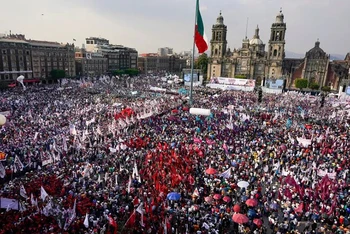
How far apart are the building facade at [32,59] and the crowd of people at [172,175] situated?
32.7 meters

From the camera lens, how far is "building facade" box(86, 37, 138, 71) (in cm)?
9081

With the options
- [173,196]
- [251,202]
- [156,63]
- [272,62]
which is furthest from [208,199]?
[156,63]

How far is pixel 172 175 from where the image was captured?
1608 centimetres

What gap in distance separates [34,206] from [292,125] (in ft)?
81.8

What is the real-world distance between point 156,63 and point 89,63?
4043cm

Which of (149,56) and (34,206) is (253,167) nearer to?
(34,206)

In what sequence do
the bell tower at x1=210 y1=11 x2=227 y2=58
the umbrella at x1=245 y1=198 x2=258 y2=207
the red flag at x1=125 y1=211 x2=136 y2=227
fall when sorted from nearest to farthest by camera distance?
1. the red flag at x1=125 y1=211 x2=136 y2=227
2. the umbrella at x1=245 y1=198 x2=258 y2=207
3. the bell tower at x1=210 y1=11 x2=227 y2=58

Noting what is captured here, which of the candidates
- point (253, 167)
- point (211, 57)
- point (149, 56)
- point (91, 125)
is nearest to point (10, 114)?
point (91, 125)

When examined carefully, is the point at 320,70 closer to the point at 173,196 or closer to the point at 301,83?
the point at 301,83

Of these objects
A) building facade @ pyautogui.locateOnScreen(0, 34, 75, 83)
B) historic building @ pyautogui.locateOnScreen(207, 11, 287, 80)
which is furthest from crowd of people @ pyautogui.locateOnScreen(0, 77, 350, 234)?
historic building @ pyautogui.locateOnScreen(207, 11, 287, 80)

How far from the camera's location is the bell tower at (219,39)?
7906 centimetres

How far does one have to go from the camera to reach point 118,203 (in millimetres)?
13883

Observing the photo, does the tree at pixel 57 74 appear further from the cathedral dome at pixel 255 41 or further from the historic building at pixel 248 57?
the cathedral dome at pixel 255 41

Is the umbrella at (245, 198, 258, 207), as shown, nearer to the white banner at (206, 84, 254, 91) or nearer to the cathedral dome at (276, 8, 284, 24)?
the white banner at (206, 84, 254, 91)
